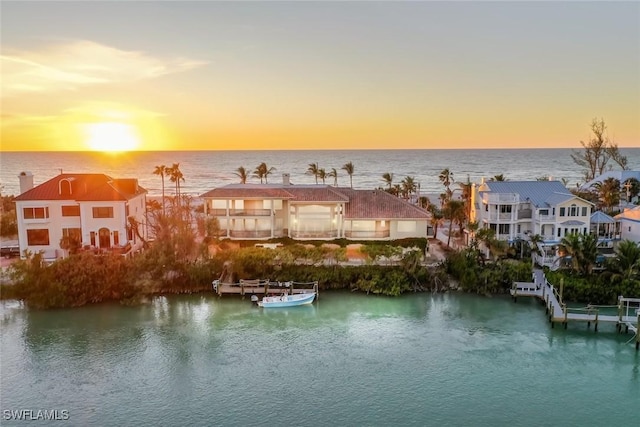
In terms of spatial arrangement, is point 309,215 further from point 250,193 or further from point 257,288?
point 257,288

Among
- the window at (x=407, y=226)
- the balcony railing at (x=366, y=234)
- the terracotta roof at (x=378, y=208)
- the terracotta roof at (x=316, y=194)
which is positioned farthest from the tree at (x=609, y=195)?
the terracotta roof at (x=316, y=194)

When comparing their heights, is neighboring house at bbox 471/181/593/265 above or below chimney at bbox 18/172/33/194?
below

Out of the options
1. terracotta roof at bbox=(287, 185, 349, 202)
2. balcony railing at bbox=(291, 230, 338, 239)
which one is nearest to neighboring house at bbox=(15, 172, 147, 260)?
balcony railing at bbox=(291, 230, 338, 239)

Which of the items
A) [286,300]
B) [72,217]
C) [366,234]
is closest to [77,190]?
[72,217]

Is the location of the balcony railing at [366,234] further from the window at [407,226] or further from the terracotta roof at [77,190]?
the terracotta roof at [77,190]

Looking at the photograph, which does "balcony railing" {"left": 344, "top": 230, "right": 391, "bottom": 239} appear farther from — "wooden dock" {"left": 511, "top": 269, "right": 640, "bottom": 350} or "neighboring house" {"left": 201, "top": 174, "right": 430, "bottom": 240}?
"wooden dock" {"left": 511, "top": 269, "right": 640, "bottom": 350}

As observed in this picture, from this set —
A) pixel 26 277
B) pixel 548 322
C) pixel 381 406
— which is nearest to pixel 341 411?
pixel 381 406

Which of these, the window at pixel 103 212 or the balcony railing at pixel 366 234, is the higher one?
the window at pixel 103 212
